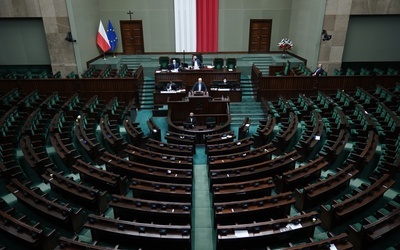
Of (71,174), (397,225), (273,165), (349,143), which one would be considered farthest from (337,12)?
(71,174)

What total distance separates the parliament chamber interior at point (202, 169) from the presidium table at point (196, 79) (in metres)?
0.06

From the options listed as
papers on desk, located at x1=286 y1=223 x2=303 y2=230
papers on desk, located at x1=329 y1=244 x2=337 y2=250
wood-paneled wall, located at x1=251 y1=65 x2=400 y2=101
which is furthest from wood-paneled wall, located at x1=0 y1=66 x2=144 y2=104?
papers on desk, located at x1=329 y1=244 x2=337 y2=250

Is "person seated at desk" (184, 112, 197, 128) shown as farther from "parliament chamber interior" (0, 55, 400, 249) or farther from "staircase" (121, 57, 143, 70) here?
"staircase" (121, 57, 143, 70)

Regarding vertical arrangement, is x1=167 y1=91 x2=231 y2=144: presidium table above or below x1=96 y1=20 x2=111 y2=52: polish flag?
below

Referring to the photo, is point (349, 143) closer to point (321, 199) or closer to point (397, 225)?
point (321, 199)

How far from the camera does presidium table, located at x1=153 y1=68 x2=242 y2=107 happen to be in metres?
11.7

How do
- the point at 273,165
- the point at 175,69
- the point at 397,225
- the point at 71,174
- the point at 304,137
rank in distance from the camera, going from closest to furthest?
1. the point at 397,225
2. the point at 273,165
3. the point at 71,174
4. the point at 304,137
5. the point at 175,69

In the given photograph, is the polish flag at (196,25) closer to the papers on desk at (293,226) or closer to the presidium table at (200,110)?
the presidium table at (200,110)

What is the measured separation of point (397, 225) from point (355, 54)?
11.9 metres

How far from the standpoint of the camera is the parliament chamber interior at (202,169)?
4891mm

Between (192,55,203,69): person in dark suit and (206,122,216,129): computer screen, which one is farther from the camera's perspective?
(192,55,203,69): person in dark suit

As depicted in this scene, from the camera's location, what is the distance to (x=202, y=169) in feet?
25.3

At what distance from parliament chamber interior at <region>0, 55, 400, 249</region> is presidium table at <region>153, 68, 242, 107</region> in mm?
61

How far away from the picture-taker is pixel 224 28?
16141 mm
